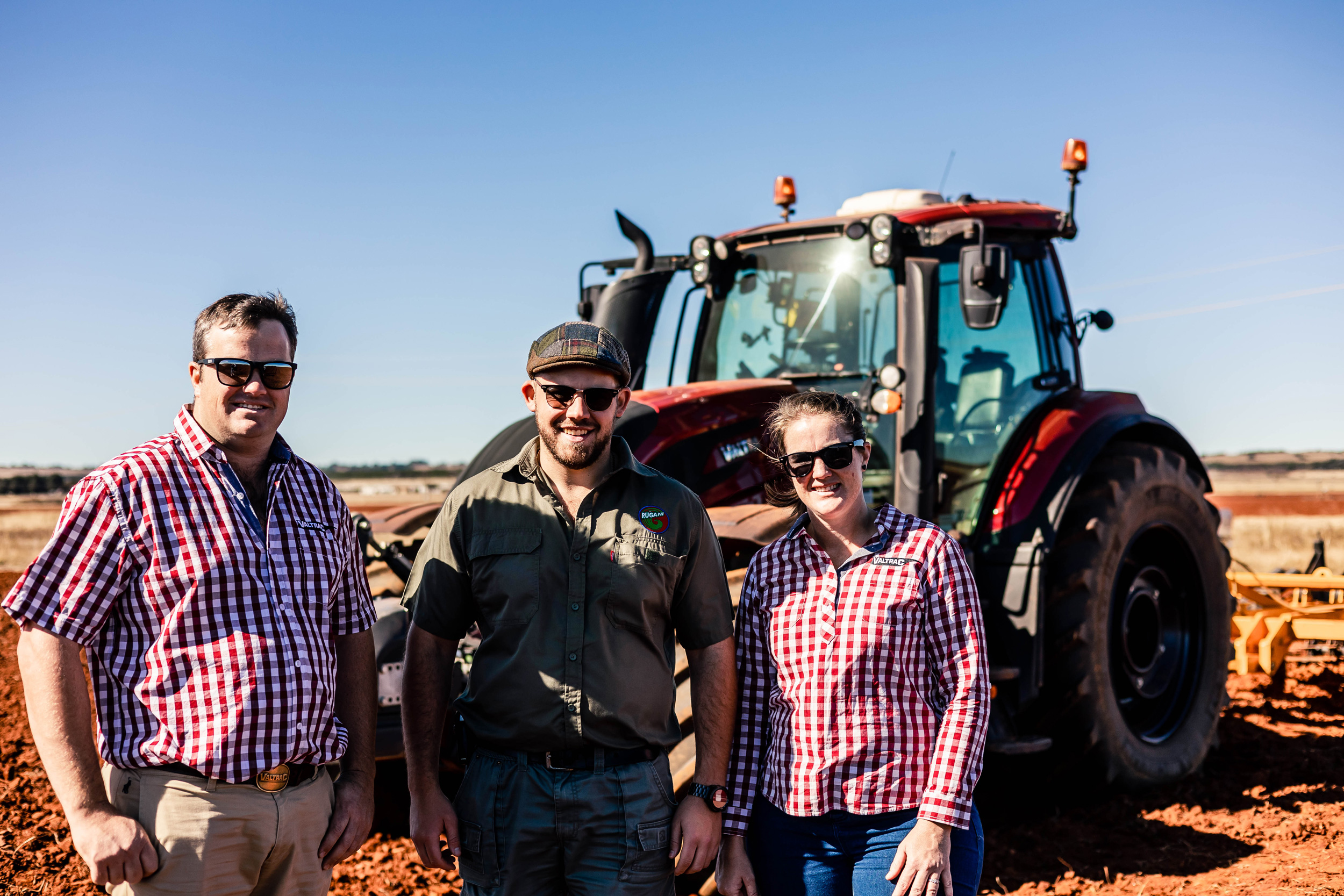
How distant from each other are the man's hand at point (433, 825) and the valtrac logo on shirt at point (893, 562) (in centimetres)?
108

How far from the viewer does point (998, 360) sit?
508 cm

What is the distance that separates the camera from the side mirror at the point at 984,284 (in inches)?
169

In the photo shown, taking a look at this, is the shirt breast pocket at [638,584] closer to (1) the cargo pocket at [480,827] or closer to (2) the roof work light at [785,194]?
(1) the cargo pocket at [480,827]

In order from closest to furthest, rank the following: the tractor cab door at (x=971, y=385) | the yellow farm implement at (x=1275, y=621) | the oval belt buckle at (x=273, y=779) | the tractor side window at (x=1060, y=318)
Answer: the oval belt buckle at (x=273, y=779)
the tractor cab door at (x=971, y=385)
the tractor side window at (x=1060, y=318)
the yellow farm implement at (x=1275, y=621)

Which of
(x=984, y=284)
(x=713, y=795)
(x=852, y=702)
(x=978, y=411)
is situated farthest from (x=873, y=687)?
(x=978, y=411)

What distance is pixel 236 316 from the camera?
90.9 inches

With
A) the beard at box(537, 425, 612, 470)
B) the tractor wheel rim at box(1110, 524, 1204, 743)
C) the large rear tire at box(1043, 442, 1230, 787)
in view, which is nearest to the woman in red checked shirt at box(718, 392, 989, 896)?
the beard at box(537, 425, 612, 470)

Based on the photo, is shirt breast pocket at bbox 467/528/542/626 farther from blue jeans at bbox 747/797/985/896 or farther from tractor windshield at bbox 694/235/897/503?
tractor windshield at bbox 694/235/897/503

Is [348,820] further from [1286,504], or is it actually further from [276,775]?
[1286,504]

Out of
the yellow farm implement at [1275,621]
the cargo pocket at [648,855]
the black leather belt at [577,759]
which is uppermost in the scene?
the black leather belt at [577,759]

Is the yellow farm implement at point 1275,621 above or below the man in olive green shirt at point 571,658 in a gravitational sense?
below

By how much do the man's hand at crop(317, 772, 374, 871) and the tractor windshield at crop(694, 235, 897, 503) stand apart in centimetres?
275

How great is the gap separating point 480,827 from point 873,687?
89 centimetres

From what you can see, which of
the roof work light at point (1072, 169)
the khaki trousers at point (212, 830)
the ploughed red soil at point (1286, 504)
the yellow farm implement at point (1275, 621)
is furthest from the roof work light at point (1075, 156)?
the ploughed red soil at point (1286, 504)
